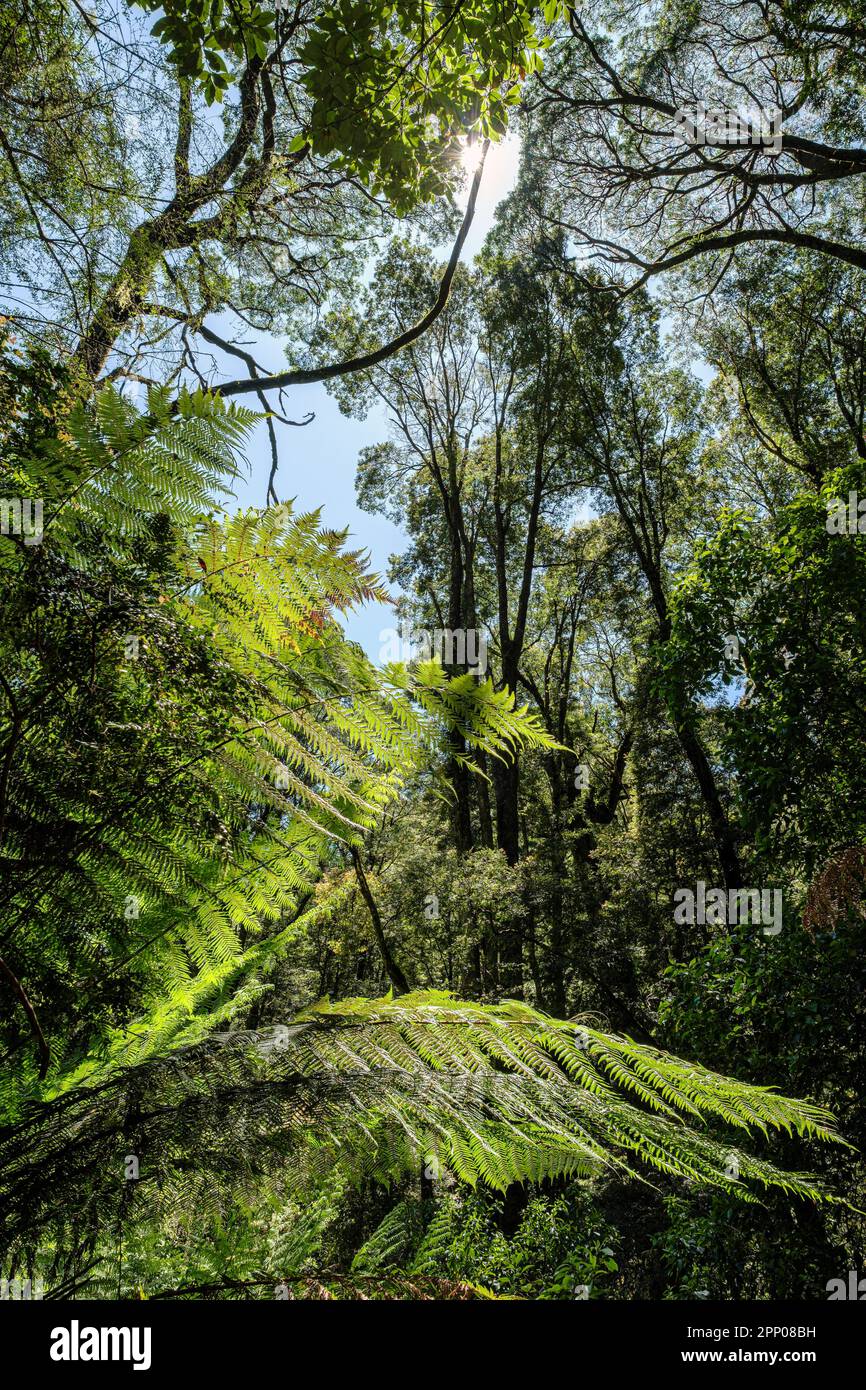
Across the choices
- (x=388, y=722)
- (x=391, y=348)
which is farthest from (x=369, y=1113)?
(x=391, y=348)

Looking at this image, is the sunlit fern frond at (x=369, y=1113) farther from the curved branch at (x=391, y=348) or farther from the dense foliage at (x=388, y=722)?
the curved branch at (x=391, y=348)

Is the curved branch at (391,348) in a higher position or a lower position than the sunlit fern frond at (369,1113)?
higher

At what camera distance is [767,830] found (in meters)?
5.69

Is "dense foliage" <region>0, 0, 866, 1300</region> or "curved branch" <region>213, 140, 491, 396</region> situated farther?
"curved branch" <region>213, 140, 491, 396</region>

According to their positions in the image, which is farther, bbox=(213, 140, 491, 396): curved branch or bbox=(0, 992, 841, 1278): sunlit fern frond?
bbox=(213, 140, 491, 396): curved branch

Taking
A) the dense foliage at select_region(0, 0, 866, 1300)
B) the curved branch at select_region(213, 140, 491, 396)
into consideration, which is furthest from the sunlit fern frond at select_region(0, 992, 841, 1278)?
the curved branch at select_region(213, 140, 491, 396)

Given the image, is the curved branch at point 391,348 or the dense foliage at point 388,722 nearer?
the dense foliage at point 388,722

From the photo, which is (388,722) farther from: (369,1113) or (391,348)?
(391,348)

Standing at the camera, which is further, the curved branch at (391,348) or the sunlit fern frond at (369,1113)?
the curved branch at (391,348)

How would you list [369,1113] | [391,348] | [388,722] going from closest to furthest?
[369,1113] < [388,722] < [391,348]

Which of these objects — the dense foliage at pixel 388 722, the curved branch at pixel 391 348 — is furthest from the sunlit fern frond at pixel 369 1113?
the curved branch at pixel 391 348

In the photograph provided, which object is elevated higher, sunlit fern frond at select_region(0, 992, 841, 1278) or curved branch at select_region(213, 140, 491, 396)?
curved branch at select_region(213, 140, 491, 396)

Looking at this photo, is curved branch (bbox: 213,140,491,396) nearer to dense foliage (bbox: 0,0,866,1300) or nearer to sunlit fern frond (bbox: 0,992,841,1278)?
dense foliage (bbox: 0,0,866,1300)
